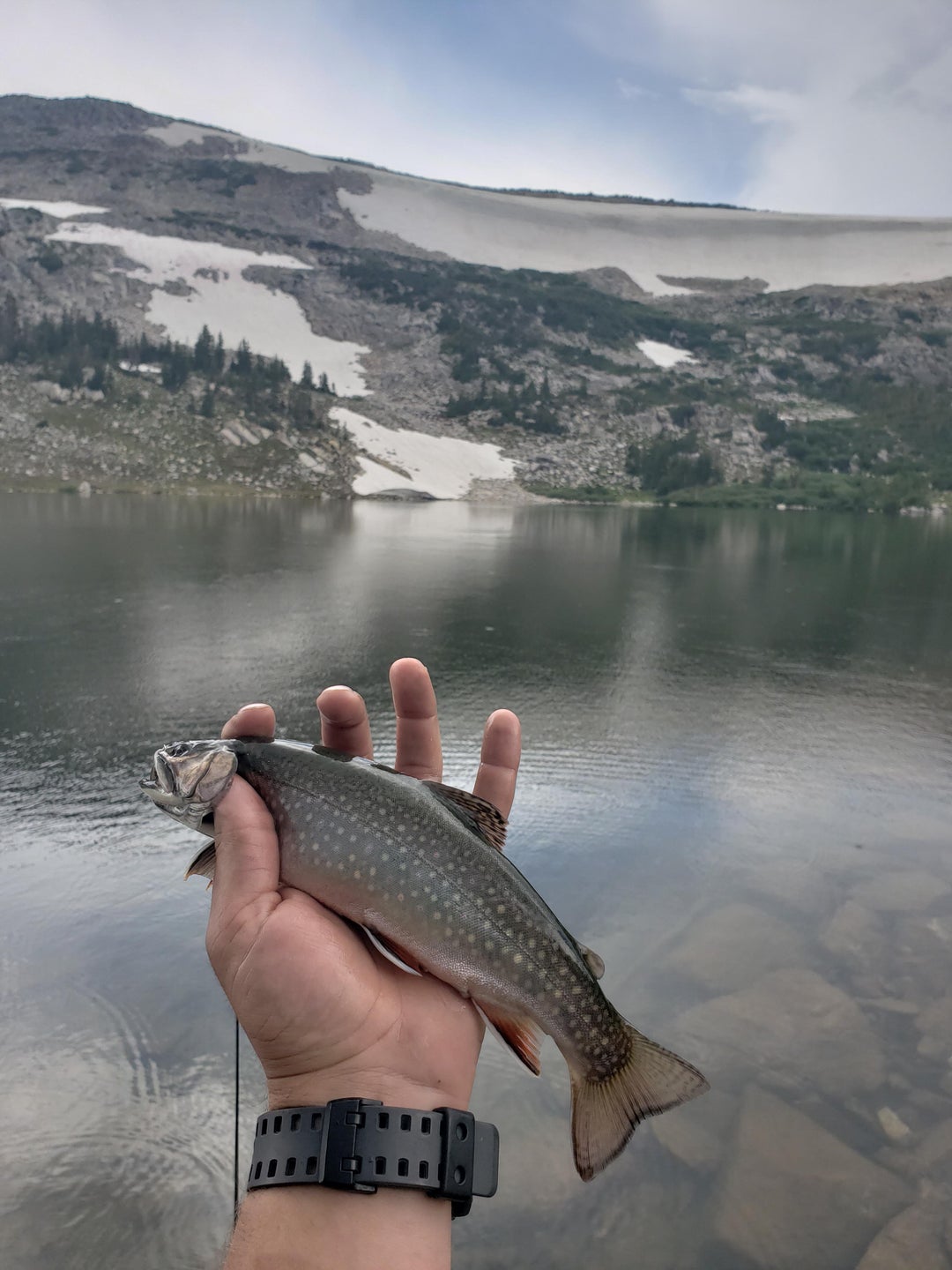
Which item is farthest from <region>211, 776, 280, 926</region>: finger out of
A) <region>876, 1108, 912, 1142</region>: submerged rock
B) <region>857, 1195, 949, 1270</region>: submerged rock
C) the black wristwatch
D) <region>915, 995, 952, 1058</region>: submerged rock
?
<region>915, 995, 952, 1058</region>: submerged rock

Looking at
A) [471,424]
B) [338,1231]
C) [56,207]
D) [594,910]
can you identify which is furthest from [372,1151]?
[56,207]

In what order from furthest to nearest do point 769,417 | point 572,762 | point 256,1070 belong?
1. point 769,417
2. point 572,762
3. point 256,1070

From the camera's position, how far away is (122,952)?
28.8 feet

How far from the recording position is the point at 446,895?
10.3 feet

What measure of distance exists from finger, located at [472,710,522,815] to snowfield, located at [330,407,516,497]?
94474 mm

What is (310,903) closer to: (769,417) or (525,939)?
(525,939)

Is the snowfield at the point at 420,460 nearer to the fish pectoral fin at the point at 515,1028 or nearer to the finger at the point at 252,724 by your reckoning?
the finger at the point at 252,724

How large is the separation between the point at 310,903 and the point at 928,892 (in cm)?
1036

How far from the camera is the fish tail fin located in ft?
9.30

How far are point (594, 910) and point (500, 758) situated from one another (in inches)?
269

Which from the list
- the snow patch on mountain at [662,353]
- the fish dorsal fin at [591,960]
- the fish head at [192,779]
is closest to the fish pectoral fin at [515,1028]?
the fish dorsal fin at [591,960]

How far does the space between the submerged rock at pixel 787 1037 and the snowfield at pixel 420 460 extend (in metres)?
91.3

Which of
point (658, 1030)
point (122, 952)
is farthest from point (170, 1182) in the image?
point (658, 1030)

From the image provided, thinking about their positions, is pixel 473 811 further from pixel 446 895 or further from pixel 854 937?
pixel 854 937
